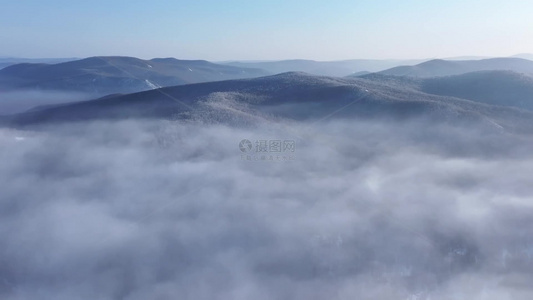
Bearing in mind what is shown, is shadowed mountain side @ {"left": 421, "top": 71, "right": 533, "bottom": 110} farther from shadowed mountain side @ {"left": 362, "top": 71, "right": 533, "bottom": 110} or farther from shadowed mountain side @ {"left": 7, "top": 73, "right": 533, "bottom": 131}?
shadowed mountain side @ {"left": 7, "top": 73, "right": 533, "bottom": 131}

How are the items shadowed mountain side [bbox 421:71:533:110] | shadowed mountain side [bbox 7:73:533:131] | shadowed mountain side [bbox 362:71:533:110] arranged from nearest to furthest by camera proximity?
shadowed mountain side [bbox 7:73:533:131], shadowed mountain side [bbox 421:71:533:110], shadowed mountain side [bbox 362:71:533:110]

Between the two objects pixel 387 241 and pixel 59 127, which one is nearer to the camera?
pixel 387 241

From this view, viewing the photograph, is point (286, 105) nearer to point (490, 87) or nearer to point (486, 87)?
point (486, 87)

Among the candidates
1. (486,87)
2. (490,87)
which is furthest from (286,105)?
(490,87)

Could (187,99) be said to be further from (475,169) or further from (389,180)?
(475,169)

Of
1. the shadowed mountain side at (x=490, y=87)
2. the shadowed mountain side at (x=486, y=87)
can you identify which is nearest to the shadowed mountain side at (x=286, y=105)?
the shadowed mountain side at (x=486, y=87)

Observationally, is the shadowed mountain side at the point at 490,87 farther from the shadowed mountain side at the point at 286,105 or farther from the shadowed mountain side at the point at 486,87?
the shadowed mountain side at the point at 286,105

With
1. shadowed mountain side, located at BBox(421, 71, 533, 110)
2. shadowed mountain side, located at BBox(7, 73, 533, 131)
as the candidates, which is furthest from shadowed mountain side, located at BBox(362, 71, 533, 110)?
shadowed mountain side, located at BBox(7, 73, 533, 131)

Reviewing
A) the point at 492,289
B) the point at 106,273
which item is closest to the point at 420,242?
the point at 492,289
